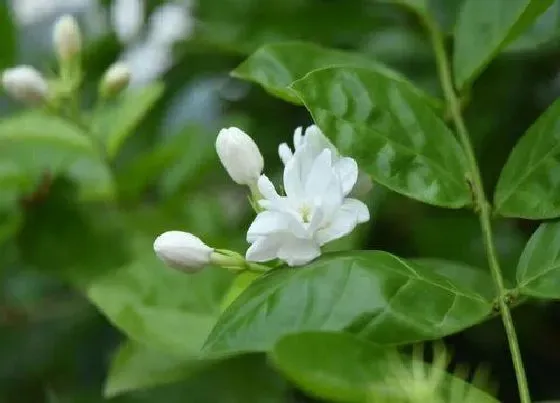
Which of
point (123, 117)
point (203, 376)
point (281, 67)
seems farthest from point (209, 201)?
point (281, 67)

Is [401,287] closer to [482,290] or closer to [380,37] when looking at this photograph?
[482,290]

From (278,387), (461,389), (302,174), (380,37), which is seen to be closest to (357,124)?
(302,174)

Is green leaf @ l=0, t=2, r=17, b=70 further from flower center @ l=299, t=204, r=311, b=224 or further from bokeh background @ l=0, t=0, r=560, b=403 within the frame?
flower center @ l=299, t=204, r=311, b=224

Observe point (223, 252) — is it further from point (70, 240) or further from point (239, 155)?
point (70, 240)

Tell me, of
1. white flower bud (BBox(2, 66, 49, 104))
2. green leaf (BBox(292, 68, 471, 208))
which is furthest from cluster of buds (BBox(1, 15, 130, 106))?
green leaf (BBox(292, 68, 471, 208))

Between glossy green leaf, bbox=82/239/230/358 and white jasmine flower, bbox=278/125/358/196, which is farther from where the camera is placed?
glossy green leaf, bbox=82/239/230/358
